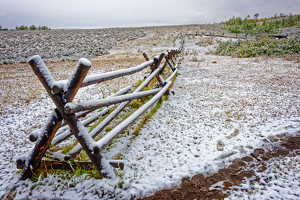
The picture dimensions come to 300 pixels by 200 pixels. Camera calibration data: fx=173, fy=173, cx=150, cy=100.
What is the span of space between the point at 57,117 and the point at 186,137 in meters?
2.70

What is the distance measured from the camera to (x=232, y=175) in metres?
2.91

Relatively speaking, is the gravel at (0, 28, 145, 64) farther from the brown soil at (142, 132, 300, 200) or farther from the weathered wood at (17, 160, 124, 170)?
the brown soil at (142, 132, 300, 200)

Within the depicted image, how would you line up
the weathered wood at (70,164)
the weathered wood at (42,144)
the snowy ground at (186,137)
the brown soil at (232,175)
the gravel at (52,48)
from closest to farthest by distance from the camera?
the weathered wood at (42,144)
the brown soil at (232,175)
the snowy ground at (186,137)
the weathered wood at (70,164)
the gravel at (52,48)

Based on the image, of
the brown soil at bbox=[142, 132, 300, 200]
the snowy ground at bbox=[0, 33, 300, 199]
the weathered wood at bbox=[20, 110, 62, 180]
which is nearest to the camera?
the weathered wood at bbox=[20, 110, 62, 180]

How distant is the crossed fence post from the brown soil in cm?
121

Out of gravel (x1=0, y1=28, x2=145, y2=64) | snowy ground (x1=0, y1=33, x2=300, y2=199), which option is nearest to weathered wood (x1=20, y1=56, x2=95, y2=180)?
snowy ground (x1=0, y1=33, x2=300, y2=199)

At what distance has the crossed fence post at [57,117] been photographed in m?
2.23

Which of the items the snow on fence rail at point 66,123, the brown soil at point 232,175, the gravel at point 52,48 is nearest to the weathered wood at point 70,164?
the snow on fence rail at point 66,123

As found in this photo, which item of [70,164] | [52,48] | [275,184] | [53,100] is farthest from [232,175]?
[52,48]

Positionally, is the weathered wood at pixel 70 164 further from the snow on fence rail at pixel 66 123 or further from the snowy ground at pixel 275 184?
the snowy ground at pixel 275 184

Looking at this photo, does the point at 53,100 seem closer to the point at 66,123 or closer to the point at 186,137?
the point at 66,123

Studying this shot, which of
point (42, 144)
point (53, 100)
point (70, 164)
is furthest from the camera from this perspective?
point (70, 164)

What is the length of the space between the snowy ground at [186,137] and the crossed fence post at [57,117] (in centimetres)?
36

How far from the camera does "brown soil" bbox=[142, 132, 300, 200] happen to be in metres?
2.62
